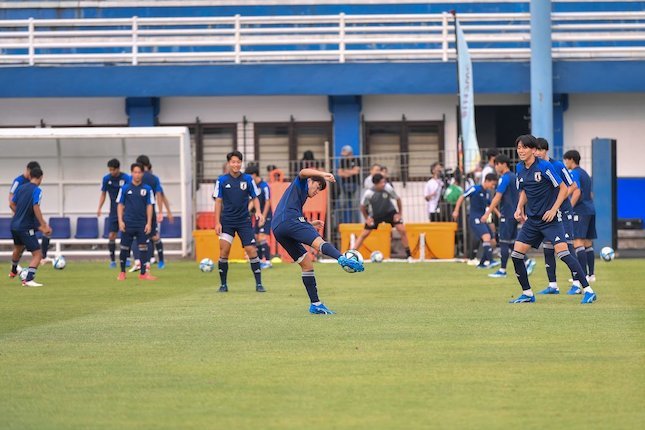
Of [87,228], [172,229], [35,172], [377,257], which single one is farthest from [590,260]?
[87,228]

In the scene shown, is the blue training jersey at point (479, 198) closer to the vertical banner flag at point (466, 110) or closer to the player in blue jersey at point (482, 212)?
the player in blue jersey at point (482, 212)

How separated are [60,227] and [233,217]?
1255cm

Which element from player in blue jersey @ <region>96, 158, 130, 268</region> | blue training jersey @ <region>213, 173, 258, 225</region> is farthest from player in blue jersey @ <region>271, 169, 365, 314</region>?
player in blue jersey @ <region>96, 158, 130, 268</region>

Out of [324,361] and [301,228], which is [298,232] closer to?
[301,228]

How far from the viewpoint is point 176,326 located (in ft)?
42.9

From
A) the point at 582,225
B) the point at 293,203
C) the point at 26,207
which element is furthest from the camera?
the point at 26,207

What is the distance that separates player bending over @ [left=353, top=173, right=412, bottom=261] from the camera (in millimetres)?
26172

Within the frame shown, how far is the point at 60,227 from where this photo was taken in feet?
98.5

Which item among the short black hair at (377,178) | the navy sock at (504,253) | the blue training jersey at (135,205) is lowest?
the navy sock at (504,253)

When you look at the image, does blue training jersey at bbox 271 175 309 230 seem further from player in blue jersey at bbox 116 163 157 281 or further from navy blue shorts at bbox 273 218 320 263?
player in blue jersey at bbox 116 163 157 281

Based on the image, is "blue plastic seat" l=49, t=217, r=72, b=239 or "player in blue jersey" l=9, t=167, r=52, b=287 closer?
"player in blue jersey" l=9, t=167, r=52, b=287

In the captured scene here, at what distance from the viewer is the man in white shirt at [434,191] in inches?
1121

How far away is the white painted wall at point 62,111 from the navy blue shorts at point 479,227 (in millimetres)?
11032

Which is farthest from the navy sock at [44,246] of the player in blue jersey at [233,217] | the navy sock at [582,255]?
the navy sock at [582,255]
